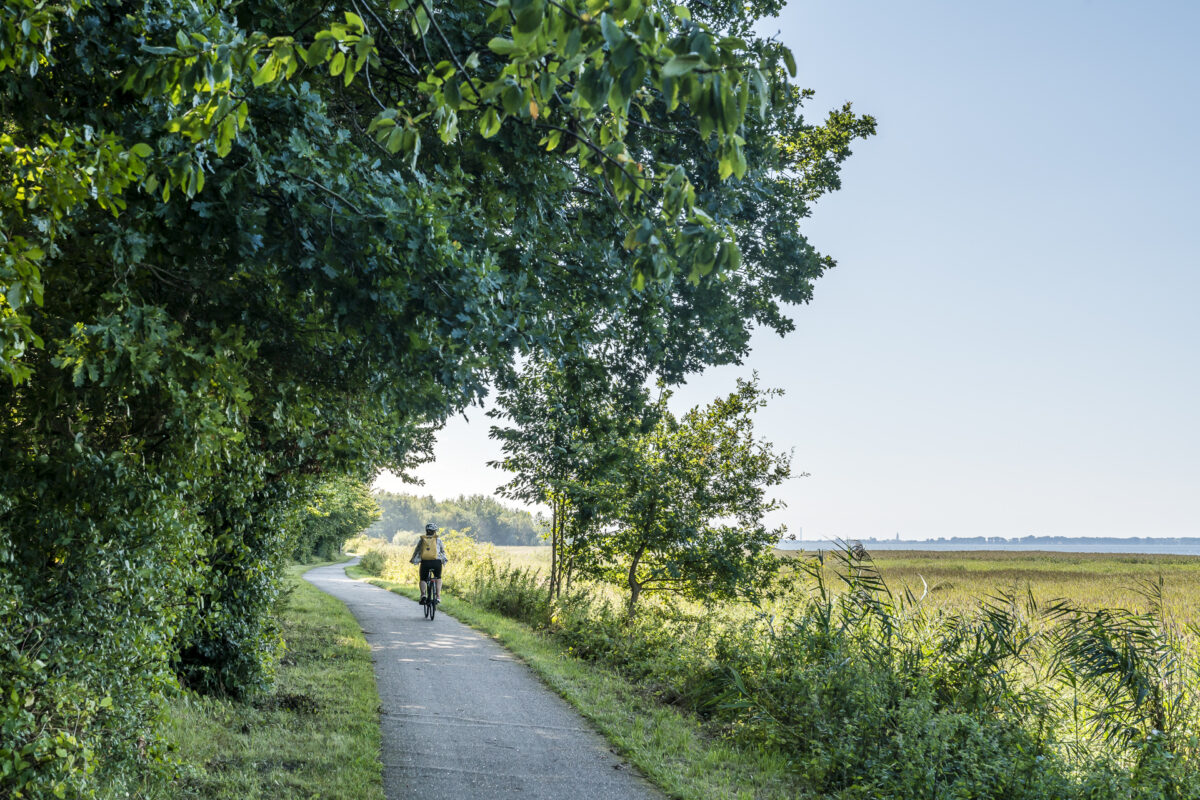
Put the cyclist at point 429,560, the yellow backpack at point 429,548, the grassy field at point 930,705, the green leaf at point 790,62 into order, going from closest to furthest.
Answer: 1. the green leaf at point 790,62
2. the grassy field at point 930,705
3. the cyclist at point 429,560
4. the yellow backpack at point 429,548

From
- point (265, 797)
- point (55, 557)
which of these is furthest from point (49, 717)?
point (265, 797)

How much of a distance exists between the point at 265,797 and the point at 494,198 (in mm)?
5072

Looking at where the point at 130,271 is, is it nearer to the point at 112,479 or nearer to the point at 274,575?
the point at 112,479

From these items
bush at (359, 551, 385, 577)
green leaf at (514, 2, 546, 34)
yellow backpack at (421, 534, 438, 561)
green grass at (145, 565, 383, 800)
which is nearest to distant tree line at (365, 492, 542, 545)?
bush at (359, 551, 385, 577)

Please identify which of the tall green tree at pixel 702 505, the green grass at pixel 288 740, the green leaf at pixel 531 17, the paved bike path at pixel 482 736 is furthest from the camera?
the tall green tree at pixel 702 505

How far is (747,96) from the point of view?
6.50 feet

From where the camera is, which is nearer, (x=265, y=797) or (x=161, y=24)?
(x=161, y=24)

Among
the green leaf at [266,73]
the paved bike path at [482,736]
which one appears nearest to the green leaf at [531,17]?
the green leaf at [266,73]

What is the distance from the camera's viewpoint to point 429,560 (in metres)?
15.7

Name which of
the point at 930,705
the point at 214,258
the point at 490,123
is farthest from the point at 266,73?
the point at 930,705

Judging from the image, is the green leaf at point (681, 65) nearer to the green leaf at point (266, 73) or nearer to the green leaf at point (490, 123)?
the green leaf at point (490, 123)

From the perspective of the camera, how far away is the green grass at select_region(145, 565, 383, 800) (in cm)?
512

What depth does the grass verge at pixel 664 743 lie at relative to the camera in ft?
19.0

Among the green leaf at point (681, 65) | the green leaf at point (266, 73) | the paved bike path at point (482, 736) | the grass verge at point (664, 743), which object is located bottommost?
the paved bike path at point (482, 736)
